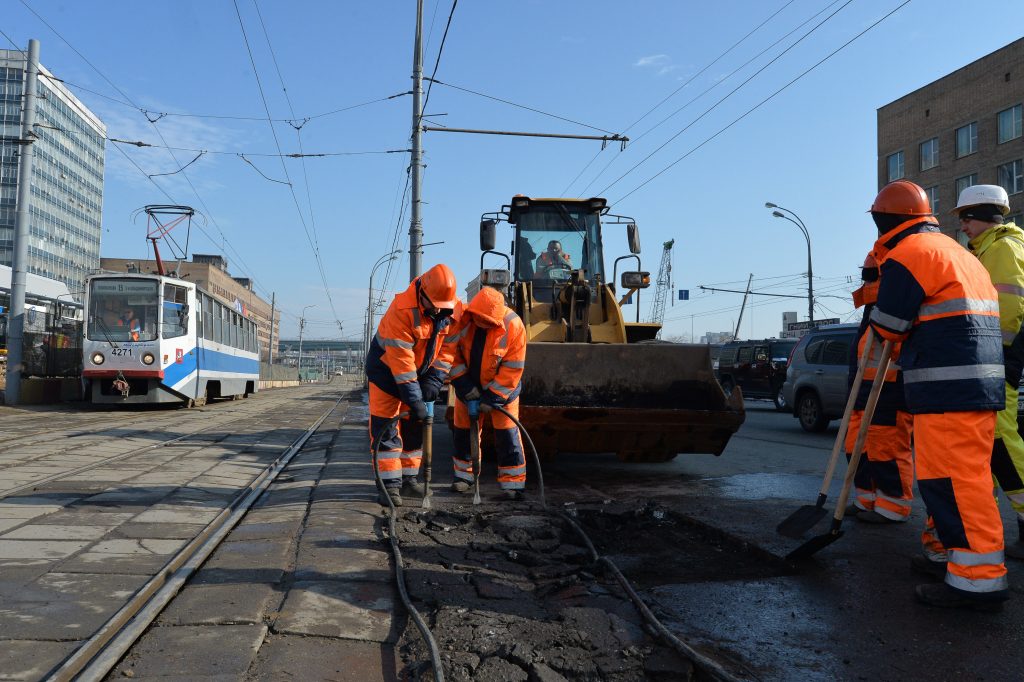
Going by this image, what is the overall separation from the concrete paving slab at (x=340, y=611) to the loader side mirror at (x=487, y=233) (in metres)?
5.44

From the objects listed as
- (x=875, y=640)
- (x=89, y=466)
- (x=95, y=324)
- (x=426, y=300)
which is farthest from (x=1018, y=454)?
(x=95, y=324)

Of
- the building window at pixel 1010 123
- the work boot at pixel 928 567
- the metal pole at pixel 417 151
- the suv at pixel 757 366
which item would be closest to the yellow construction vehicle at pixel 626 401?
the work boot at pixel 928 567

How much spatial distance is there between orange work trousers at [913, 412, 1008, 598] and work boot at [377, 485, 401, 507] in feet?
11.5

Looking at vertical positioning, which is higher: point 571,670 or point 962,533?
point 962,533

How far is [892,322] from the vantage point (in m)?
3.46

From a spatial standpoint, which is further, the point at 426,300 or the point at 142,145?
the point at 142,145

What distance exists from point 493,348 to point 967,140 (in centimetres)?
3721

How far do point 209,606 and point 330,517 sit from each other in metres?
1.77

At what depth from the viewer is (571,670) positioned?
8.73 ft

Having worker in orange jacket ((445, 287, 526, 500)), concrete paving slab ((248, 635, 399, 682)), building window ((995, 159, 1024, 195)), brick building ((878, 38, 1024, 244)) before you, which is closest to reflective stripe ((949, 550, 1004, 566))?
concrete paving slab ((248, 635, 399, 682))

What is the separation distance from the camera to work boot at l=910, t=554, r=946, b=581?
355 cm

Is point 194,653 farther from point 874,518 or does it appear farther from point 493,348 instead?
point 874,518

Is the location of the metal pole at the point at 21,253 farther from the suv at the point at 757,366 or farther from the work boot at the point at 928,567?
the work boot at the point at 928,567

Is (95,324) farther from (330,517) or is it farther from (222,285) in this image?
(222,285)
